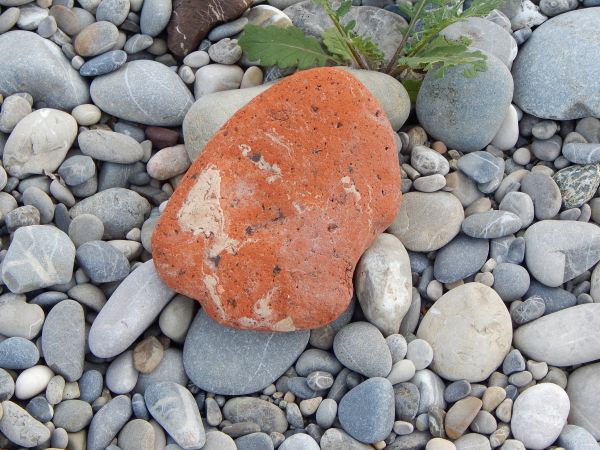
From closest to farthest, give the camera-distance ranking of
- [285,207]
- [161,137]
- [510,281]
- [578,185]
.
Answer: [285,207] < [510,281] < [578,185] < [161,137]

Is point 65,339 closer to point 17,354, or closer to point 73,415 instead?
point 17,354

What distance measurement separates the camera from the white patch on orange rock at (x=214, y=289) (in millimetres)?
2896

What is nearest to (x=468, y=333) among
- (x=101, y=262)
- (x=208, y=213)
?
(x=208, y=213)

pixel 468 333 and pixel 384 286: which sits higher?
pixel 384 286

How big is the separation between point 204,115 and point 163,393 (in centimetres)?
134

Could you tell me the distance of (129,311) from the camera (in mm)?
3014

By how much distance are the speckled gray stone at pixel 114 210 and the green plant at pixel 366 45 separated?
97 cm

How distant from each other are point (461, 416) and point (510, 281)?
698mm

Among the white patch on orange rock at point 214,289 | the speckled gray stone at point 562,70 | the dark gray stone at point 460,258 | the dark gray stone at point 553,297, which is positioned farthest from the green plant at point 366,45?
the white patch on orange rock at point 214,289

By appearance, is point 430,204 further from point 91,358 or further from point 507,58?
point 91,358

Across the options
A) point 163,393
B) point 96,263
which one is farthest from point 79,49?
point 163,393

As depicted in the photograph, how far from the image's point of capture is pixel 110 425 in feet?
9.42

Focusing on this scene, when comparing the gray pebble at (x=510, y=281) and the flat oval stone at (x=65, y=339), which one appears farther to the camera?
the gray pebble at (x=510, y=281)

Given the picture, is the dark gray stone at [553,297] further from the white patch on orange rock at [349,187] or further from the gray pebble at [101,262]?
the gray pebble at [101,262]
